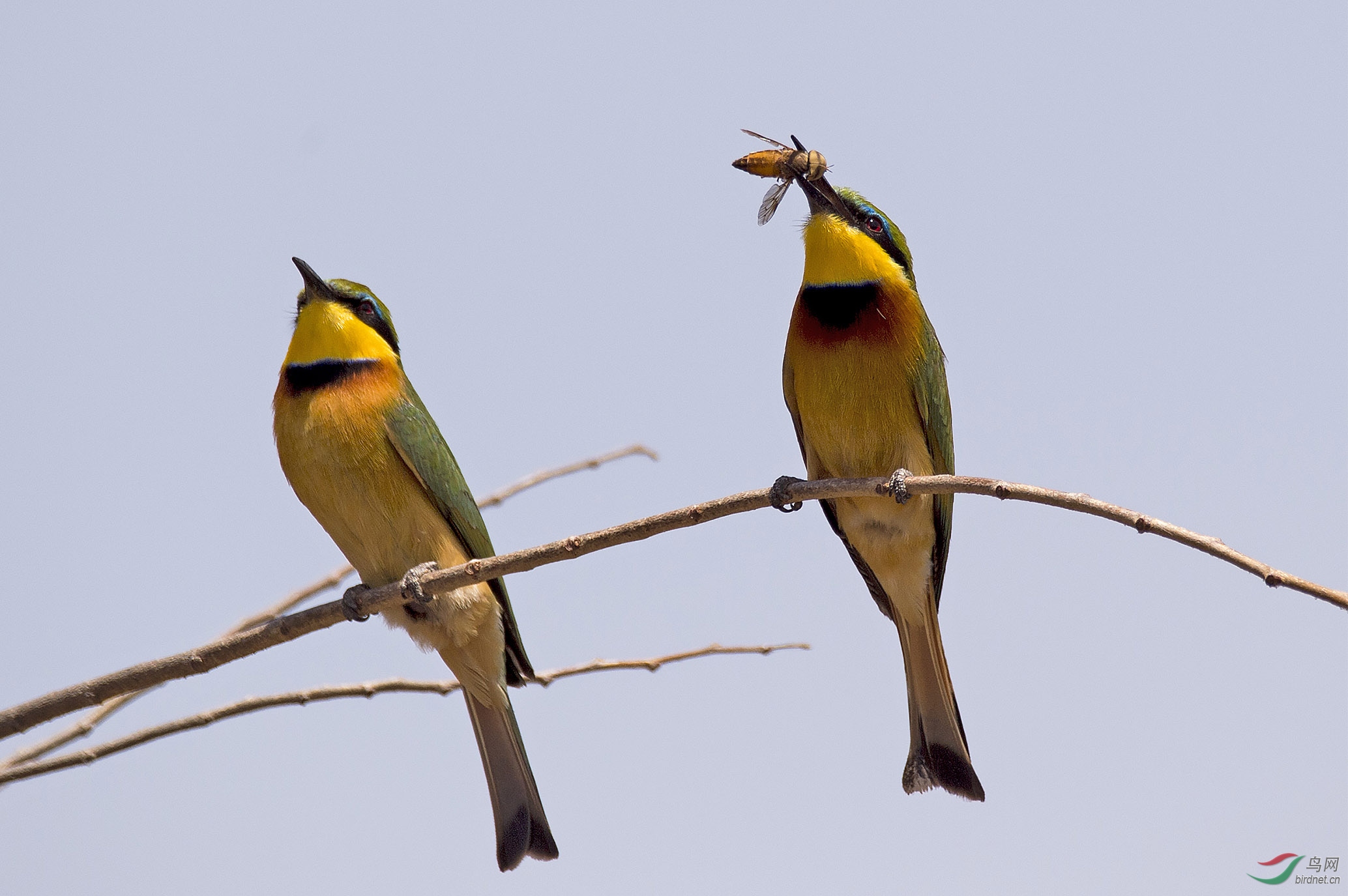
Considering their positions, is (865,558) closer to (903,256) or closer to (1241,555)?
(903,256)

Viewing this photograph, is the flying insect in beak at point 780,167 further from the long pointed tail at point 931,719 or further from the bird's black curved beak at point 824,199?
the long pointed tail at point 931,719

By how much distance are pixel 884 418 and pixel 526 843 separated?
175 cm

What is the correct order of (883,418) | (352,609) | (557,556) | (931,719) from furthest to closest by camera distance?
(931,719) < (883,418) < (352,609) < (557,556)

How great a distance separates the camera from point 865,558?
13.8ft

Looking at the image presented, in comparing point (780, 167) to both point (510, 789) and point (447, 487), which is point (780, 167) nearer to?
point (447, 487)

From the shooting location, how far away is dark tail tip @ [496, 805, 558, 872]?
13.1 ft

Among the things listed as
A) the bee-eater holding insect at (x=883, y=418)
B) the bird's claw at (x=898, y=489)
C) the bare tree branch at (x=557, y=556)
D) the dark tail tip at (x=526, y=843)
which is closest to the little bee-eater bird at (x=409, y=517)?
the dark tail tip at (x=526, y=843)

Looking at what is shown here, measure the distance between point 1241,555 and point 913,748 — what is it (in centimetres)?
216

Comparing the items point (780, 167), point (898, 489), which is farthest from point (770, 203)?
point (898, 489)

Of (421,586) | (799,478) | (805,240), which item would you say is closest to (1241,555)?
(799,478)

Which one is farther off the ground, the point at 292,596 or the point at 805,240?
the point at 805,240

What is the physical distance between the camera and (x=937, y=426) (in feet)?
13.5

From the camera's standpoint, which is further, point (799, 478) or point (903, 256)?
point (903, 256)

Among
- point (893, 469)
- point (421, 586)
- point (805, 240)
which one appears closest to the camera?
point (421, 586)
